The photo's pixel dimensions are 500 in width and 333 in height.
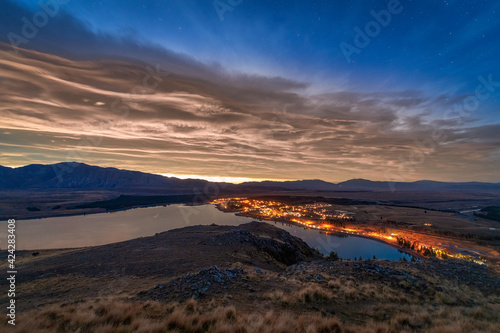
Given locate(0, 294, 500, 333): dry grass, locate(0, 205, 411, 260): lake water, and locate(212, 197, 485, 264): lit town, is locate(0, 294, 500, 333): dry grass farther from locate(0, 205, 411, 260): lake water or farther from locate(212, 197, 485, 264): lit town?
locate(212, 197, 485, 264): lit town

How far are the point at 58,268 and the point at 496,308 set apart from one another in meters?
29.1

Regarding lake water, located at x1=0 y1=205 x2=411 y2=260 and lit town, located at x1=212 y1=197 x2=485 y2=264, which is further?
lake water, located at x1=0 y1=205 x2=411 y2=260

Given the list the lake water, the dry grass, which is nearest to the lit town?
the lake water

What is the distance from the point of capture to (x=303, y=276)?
13.3 m

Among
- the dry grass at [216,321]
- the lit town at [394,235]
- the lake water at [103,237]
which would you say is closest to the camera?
the dry grass at [216,321]

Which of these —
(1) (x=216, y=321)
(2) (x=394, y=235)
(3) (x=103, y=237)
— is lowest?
(3) (x=103, y=237)

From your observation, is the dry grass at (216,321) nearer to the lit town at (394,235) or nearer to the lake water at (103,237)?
the lake water at (103,237)

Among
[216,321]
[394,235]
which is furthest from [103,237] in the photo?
[394,235]

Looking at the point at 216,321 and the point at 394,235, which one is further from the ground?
the point at 216,321

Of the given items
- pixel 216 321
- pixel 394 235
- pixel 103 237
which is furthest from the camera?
pixel 394 235

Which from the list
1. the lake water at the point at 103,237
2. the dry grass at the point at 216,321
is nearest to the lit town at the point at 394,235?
the lake water at the point at 103,237

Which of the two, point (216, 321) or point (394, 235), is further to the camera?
point (394, 235)

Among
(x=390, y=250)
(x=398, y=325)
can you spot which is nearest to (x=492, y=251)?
(x=390, y=250)

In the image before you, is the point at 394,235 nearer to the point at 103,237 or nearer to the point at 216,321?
the point at 216,321
